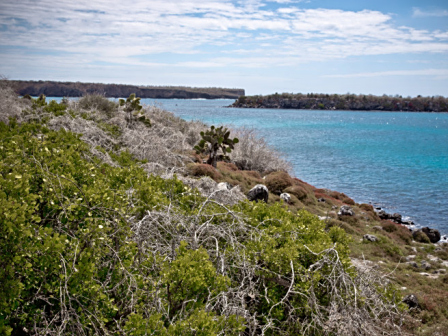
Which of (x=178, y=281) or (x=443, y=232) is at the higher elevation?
(x=178, y=281)

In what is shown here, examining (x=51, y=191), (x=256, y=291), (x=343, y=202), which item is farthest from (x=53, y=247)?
(x=343, y=202)

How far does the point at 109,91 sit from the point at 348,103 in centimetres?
12761

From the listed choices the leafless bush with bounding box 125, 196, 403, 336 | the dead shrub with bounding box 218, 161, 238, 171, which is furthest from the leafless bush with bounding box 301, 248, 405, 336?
the dead shrub with bounding box 218, 161, 238, 171

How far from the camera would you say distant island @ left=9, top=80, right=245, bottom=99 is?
23.5 metres

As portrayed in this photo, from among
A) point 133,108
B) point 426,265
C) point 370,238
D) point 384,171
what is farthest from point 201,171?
point 384,171

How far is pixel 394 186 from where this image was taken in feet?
89.4

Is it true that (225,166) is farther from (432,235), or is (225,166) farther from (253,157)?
(432,235)

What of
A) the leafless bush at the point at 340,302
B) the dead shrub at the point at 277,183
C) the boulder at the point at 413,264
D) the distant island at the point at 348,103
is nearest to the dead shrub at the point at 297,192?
the dead shrub at the point at 277,183

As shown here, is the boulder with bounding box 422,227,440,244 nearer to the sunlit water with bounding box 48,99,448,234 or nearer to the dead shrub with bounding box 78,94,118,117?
the sunlit water with bounding box 48,99,448,234

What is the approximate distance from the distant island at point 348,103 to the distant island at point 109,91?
24.7 m

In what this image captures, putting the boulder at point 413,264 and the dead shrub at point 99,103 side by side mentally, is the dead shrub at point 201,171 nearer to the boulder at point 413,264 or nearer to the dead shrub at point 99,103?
the boulder at point 413,264

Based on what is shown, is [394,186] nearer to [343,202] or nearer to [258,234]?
[343,202]

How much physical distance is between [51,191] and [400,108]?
538 ft

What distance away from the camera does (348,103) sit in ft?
487
